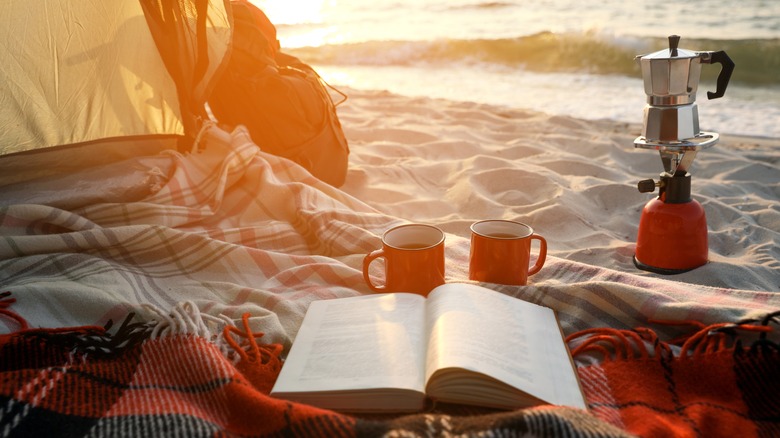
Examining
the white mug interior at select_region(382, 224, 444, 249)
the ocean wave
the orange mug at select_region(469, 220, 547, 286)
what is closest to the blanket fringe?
the orange mug at select_region(469, 220, 547, 286)

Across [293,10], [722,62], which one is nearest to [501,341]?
[722,62]

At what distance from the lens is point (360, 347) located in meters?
0.92

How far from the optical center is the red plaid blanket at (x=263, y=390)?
0.75 metres

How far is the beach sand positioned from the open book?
70cm

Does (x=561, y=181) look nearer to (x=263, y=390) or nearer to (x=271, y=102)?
(x=271, y=102)

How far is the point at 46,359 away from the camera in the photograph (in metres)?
0.95

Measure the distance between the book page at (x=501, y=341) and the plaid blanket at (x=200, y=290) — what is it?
0.25 feet

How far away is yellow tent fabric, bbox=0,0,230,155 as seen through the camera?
1.67m

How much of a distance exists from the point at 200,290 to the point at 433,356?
67 centimetres

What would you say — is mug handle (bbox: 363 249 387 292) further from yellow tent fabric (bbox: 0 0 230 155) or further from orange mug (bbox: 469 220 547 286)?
yellow tent fabric (bbox: 0 0 230 155)

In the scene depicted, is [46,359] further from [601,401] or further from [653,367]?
[653,367]

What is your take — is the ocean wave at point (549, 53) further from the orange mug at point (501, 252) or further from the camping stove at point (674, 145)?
the orange mug at point (501, 252)

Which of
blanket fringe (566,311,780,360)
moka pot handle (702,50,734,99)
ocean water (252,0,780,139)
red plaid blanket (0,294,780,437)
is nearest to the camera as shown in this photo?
red plaid blanket (0,294,780,437)

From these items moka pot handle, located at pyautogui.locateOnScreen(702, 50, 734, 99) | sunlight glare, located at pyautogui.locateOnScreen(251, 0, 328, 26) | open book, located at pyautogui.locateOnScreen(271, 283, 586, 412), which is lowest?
open book, located at pyautogui.locateOnScreen(271, 283, 586, 412)
